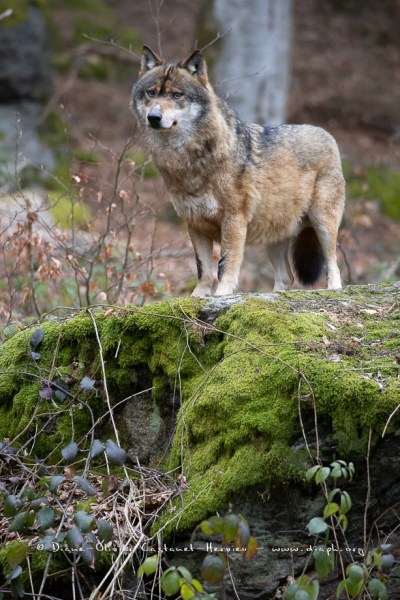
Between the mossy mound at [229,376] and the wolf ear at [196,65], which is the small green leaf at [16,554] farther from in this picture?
the wolf ear at [196,65]

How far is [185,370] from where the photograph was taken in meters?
5.39

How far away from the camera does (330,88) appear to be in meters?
22.5

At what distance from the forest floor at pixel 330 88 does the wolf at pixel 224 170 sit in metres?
Answer: 5.84

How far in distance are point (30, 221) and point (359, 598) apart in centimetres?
450

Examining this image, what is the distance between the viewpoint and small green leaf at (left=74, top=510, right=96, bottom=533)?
14.3ft

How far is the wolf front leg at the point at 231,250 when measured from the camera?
7.05m

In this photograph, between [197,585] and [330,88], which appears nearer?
[197,585]

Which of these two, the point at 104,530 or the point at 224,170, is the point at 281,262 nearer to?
the point at 224,170

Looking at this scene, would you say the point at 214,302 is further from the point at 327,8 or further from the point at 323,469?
the point at 327,8

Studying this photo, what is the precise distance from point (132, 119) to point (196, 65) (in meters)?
14.0

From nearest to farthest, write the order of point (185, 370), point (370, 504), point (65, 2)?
point (370, 504), point (185, 370), point (65, 2)

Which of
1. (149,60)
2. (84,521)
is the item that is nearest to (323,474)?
(84,521)

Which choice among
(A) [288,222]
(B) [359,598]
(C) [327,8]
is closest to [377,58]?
(C) [327,8]

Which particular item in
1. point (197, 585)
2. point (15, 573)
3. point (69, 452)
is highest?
point (69, 452)
